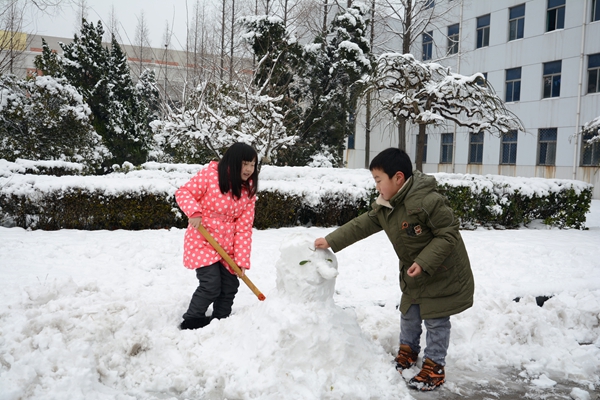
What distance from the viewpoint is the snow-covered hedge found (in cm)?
641

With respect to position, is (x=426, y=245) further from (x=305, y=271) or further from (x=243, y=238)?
(x=243, y=238)

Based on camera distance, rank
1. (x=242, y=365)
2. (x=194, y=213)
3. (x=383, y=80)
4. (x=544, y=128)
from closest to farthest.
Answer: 1. (x=242, y=365)
2. (x=194, y=213)
3. (x=383, y=80)
4. (x=544, y=128)

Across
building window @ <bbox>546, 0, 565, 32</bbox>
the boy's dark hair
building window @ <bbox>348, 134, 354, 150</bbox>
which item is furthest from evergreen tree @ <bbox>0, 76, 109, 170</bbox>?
building window @ <bbox>546, 0, 565, 32</bbox>

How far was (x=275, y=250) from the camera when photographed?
5.86m

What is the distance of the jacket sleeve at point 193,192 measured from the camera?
3.54m

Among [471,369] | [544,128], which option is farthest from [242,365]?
[544,128]

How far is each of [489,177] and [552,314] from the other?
5304 millimetres

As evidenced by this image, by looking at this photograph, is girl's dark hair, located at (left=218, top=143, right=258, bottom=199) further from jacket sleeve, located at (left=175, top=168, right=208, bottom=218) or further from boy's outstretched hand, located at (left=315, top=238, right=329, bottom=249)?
boy's outstretched hand, located at (left=315, top=238, right=329, bottom=249)

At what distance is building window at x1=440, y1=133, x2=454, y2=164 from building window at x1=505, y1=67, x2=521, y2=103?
3514 mm

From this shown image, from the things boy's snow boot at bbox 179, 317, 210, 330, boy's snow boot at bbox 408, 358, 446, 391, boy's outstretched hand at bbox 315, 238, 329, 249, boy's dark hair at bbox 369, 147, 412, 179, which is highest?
boy's dark hair at bbox 369, 147, 412, 179

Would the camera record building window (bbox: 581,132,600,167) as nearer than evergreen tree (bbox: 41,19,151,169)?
No

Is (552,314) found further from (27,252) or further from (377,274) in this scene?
(27,252)

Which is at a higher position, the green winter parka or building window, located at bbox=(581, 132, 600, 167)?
building window, located at bbox=(581, 132, 600, 167)

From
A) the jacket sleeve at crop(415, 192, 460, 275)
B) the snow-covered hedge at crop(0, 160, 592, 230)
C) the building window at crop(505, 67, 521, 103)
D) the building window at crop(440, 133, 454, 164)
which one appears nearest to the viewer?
the jacket sleeve at crop(415, 192, 460, 275)
